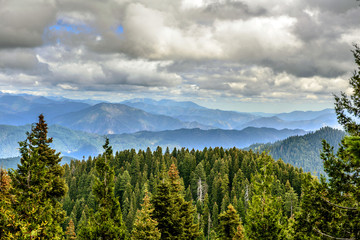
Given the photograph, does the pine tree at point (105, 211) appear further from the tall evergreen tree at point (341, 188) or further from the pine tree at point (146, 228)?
the tall evergreen tree at point (341, 188)

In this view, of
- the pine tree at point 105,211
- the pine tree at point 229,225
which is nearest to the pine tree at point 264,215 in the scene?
the pine tree at point 229,225

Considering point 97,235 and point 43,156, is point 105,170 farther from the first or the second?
point 43,156

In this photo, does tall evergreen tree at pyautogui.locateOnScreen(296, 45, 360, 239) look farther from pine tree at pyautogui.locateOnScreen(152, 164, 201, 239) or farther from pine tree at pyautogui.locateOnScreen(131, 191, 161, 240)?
pine tree at pyautogui.locateOnScreen(152, 164, 201, 239)

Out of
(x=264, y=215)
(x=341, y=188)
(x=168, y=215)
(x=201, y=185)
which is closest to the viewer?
(x=341, y=188)

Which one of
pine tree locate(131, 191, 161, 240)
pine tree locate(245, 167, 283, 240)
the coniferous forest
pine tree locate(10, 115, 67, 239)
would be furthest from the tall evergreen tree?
pine tree locate(10, 115, 67, 239)

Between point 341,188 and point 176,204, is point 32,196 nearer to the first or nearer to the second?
point 176,204

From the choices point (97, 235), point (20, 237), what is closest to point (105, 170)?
point (97, 235)

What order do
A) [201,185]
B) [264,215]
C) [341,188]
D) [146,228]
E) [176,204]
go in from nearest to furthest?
[341,188] < [264,215] < [146,228] < [176,204] < [201,185]

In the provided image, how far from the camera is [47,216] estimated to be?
20453 mm

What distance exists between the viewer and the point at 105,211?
2192cm

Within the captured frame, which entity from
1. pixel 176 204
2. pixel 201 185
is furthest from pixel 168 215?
pixel 201 185

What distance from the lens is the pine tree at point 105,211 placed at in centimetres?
2166

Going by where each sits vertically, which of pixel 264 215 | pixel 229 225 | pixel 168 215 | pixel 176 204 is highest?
pixel 264 215

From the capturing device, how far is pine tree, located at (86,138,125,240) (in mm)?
21656
